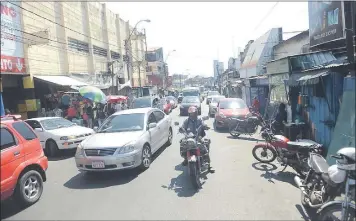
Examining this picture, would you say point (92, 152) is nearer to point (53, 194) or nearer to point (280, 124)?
point (53, 194)

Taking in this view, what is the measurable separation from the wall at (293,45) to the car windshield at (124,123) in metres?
12.6

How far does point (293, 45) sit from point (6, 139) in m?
17.9

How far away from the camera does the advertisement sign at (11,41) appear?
45.4 ft

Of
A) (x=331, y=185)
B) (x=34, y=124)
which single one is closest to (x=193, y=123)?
(x=331, y=185)

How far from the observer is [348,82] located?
6332 millimetres

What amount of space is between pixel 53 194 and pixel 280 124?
30.1 ft

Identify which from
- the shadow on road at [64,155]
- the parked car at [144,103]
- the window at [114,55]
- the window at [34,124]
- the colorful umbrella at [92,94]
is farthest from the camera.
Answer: the window at [114,55]

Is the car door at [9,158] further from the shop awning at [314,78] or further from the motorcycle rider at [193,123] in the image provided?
the shop awning at [314,78]

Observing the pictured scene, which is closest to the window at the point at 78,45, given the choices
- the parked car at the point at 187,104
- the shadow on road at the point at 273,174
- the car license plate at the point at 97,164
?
the parked car at the point at 187,104

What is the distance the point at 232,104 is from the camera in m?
14.9

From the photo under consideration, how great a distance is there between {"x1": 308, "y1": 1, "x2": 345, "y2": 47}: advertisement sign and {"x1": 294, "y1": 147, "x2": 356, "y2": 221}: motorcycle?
18.3 feet

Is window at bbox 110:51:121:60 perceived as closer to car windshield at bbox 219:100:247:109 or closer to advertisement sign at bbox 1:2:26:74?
advertisement sign at bbox 1:2:26:74

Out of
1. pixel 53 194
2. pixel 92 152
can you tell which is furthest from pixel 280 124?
pixel 53 194

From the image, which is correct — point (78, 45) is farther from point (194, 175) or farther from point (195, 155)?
point (194, 175)
